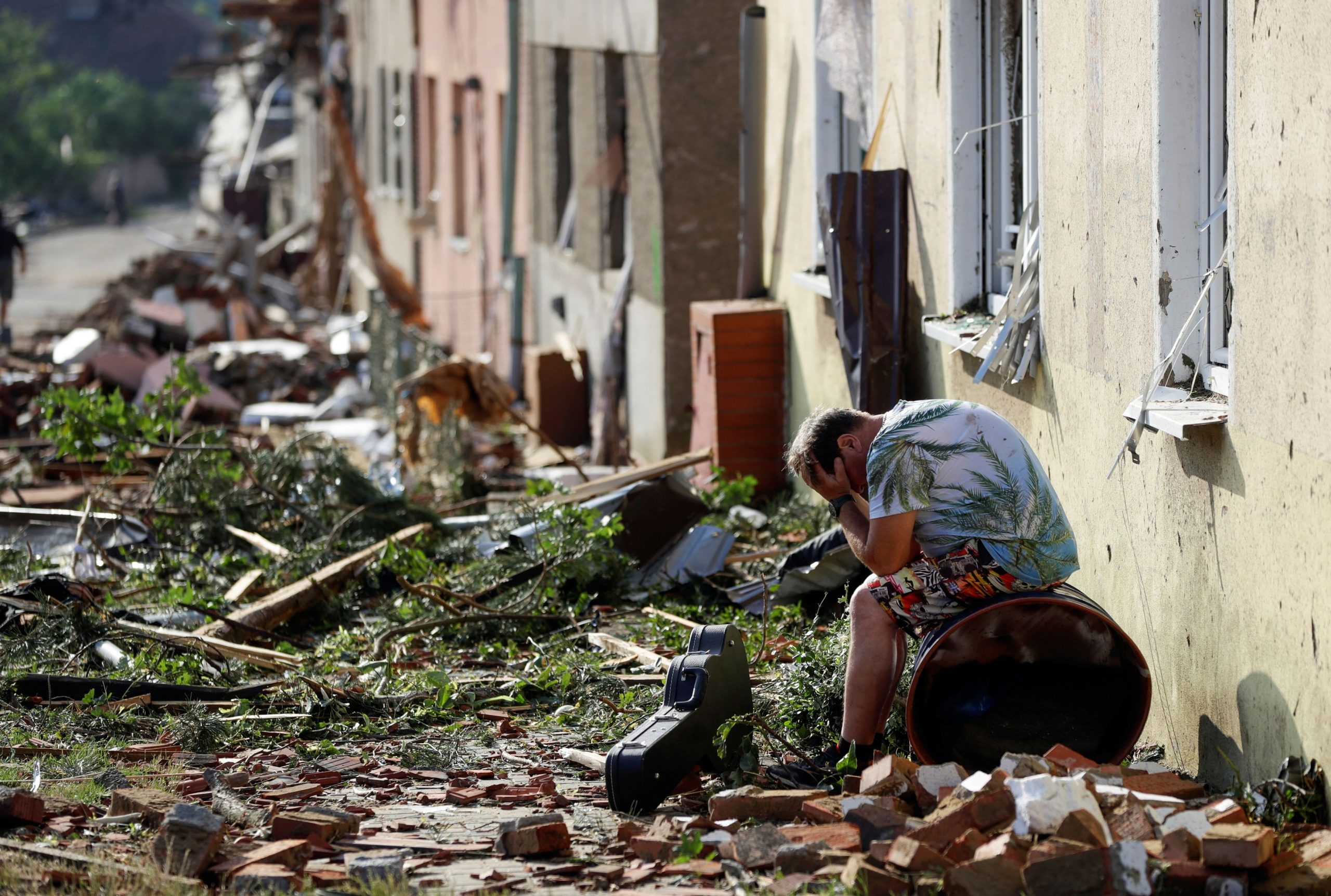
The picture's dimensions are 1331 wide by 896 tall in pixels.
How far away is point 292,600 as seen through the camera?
701 centimetres

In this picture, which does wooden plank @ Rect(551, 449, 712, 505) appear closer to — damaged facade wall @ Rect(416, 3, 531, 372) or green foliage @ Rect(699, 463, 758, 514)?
green foliage @ Rect(699, 463, 758, 514)

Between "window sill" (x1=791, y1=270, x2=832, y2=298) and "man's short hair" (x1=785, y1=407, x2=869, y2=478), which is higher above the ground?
"window sill" (x1=791, y1=270, x2=832, y2=298)

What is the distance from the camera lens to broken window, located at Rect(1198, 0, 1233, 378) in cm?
415

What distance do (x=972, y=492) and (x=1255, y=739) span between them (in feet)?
3.32

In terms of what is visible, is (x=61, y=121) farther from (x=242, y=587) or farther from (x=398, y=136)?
(x=242, y=587)

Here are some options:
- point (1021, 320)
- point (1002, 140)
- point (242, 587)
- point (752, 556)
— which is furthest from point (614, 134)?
point (1021, 320)

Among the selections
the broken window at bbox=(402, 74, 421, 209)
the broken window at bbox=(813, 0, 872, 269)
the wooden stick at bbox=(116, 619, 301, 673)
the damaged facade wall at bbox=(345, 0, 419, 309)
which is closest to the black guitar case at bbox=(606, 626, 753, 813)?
the wooden stick at bbox=(116, 619, 301, 673)

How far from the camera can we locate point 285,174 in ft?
145

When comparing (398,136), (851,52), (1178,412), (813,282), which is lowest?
(1178,412)

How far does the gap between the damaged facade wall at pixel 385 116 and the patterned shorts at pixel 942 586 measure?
1649cm

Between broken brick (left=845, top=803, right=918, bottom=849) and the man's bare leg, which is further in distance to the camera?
the man's bare leg

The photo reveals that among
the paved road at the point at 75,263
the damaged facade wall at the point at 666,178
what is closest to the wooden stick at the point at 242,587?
the damaged facade wall at the point at 666,178

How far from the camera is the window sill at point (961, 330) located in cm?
589

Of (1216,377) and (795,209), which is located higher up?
(795,209)
